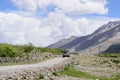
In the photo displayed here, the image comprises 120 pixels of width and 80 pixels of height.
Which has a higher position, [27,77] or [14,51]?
[14,51]

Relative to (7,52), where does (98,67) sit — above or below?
below

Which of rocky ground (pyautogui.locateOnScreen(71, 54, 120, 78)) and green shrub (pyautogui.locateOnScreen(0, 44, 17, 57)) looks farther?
green shrub (pyautogui.locateOnScreen(0, 44, 17, 57))

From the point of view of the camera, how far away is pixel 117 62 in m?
95.6

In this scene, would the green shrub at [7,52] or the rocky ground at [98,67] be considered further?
the green shrub at [7,52]

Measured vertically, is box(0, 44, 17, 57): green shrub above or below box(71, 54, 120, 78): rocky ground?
above

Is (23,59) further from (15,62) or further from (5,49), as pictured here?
(5,49)

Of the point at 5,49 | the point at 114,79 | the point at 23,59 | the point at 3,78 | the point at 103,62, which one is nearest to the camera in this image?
the point at 3,78

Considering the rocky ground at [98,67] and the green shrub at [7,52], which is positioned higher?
the green shrub at [7,52]

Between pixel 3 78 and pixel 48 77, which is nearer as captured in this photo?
pixel 3 78

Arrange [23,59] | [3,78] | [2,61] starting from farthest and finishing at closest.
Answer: [23,59] → [2,61] → [3,78]

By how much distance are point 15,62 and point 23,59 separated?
3487 mm

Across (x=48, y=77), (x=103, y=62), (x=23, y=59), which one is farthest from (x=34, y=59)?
(x=48, y=77)

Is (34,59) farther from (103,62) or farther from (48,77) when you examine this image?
(48,77)

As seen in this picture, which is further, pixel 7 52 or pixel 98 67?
pixel 98 67
